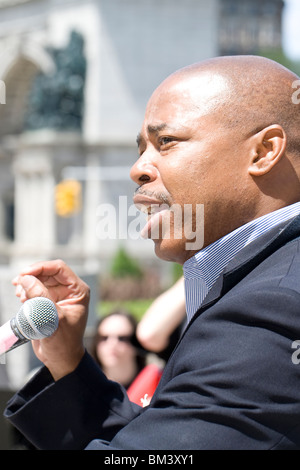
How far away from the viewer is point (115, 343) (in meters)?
4.48

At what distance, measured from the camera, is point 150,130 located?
5.02ft

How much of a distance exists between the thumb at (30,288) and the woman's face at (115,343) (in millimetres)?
2831

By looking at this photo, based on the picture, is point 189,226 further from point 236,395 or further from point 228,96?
point 236,395

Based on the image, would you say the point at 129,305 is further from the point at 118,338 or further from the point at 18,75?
the point at 118,338

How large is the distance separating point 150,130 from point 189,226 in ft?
0.74

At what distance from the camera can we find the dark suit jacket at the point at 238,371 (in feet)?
3.80

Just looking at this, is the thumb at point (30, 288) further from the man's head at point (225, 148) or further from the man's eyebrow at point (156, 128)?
the man's eyebrow at point (156, 128)

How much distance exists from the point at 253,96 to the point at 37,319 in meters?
0.63

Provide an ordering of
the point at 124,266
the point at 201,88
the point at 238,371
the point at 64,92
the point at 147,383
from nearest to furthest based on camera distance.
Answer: the point at 238,371
the point at 201,88
the point at 147,383
the point at 124,266
the point at 64,92

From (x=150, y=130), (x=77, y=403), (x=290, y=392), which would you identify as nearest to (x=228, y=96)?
(x=150, y=130)

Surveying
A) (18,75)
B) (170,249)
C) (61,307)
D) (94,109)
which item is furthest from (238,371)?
(18,75)

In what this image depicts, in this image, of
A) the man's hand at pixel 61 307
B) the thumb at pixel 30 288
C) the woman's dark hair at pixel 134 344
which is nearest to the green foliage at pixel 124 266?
the woman's dark hair at pixel 134 344

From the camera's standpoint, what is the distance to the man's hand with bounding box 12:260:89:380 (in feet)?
5.33

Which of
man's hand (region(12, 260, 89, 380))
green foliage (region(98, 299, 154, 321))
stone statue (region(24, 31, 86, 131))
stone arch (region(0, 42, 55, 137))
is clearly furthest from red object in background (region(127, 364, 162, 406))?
stone arch (region(0, 42, 55, 137))
